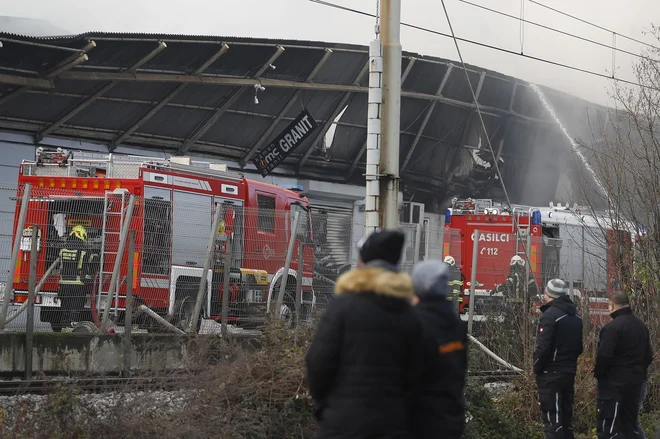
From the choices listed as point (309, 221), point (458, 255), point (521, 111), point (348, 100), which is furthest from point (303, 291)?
point (521, 111)

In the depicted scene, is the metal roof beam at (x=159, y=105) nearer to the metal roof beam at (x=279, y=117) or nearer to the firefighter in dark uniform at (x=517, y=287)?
the metal roof beam at (x=279, y=117)

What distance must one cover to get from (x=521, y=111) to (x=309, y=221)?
2108 centimetres

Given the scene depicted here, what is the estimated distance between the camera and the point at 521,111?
109 ft

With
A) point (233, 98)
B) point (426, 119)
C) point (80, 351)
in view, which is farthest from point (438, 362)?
point (426, 119)

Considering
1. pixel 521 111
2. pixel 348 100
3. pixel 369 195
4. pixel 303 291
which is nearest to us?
pixel 369 195

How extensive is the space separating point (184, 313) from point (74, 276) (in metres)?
1.42

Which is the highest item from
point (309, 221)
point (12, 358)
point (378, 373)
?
point (309, 221)

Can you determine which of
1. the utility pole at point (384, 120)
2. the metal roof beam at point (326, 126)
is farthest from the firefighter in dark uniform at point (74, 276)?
the metal roof beam at point (326, 126)

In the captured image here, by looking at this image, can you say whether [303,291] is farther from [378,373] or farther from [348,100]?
[348,100]

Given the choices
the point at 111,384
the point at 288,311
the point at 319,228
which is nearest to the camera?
the point at 111,384

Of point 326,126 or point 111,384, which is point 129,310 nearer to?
point 111,384

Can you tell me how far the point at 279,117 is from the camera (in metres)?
27.5

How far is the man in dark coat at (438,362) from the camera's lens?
4773 mm

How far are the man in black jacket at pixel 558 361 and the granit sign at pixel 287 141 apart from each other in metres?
18.6
